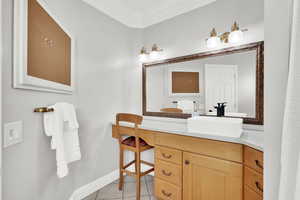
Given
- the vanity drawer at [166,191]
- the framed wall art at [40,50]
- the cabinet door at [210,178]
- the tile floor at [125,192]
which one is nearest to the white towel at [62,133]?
the framed wall art at [40,50]

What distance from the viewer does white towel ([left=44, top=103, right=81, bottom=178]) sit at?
3.84 ft

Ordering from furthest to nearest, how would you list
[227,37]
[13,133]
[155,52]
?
[155,52], [227,37], [13,133]

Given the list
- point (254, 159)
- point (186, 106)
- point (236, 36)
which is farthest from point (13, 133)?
point (236, 36)

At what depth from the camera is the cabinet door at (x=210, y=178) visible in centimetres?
128

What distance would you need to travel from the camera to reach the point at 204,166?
142 cm

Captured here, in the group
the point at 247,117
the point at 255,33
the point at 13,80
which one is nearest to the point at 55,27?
the point at 13,80

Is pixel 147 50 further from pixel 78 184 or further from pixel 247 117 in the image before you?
pixel 78 184

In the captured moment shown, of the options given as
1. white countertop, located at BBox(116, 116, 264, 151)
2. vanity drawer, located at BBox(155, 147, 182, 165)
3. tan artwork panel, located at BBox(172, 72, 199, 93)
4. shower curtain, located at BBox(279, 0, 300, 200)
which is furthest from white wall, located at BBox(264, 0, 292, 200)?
tan artwork panel, located at BBox(172, 72, 199, 93)

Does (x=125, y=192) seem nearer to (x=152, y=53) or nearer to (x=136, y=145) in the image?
(x=136, y=145)

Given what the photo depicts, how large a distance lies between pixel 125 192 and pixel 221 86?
1.83 metres

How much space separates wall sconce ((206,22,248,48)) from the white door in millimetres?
275

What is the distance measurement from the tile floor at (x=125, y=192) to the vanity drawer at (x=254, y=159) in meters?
1.20

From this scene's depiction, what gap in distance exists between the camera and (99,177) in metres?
2.06

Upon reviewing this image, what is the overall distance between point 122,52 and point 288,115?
7.56ft
